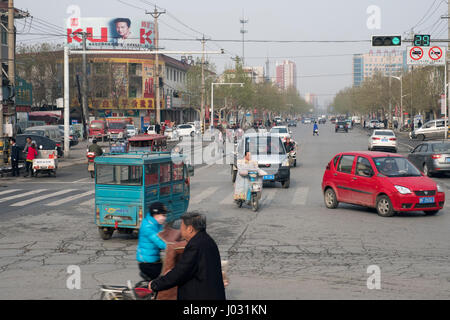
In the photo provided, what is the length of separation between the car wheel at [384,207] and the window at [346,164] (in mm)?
1421

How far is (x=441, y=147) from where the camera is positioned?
2534 centimetres

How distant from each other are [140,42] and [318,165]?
196ft

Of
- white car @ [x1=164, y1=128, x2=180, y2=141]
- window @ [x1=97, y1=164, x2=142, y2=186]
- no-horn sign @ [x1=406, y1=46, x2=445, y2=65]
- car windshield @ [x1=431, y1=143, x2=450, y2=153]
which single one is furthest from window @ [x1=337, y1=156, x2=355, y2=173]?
white car @ [x1=164, y1=128, x2=180, y2=141]

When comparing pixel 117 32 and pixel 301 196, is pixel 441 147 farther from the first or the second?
pixel 117 32

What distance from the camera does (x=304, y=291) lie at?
8.54m

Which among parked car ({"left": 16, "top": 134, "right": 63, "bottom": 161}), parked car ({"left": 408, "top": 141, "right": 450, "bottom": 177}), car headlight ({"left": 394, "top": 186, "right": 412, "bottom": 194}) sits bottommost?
car headlight ({"left": 394, "top": 186, "right": 412, "bottom": 194})

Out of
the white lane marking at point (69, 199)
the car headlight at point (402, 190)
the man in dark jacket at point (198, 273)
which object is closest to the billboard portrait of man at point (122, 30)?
the white lane marking at point (69, 199)

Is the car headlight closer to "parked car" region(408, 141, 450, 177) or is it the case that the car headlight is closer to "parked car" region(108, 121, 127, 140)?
"parked car" region(408, 141, 450, 177)

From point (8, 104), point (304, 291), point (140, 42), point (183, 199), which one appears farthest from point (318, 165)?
point (140, 42)

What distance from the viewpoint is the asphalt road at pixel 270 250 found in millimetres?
8766

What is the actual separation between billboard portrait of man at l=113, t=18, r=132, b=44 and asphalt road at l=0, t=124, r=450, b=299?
2729 inches

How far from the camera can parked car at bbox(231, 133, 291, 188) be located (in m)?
21.8

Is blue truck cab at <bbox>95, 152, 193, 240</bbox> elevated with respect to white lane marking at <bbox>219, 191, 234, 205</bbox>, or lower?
elevated
